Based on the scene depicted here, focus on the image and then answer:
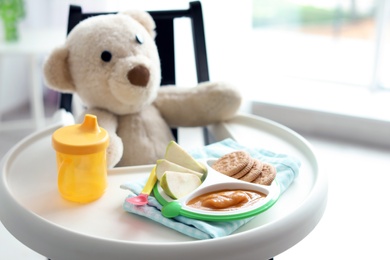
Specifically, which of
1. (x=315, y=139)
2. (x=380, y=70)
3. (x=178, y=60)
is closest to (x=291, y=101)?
(x=315, y=139)

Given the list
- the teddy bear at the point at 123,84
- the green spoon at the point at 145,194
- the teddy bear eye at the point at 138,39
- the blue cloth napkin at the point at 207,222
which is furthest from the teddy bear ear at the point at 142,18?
the green spoon at the point at 145,194

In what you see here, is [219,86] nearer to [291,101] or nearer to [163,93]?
[163,93]

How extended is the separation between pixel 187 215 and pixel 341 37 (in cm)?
239

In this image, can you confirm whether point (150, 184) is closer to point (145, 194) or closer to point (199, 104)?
point (145, 194)

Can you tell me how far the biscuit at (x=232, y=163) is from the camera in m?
0.87

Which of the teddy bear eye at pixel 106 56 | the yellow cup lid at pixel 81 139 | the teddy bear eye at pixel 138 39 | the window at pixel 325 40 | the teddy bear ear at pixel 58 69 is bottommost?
the window at pixel 325 40

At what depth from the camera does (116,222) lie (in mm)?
813

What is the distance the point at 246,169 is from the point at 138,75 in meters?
0.30

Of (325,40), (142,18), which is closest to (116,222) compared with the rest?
(142,18)

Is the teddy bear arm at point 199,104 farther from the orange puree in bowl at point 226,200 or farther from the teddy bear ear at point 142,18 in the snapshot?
the orange puree in bowl at point 226,200

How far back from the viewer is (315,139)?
2.08 meters

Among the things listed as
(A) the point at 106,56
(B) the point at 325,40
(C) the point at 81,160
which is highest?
(A) the point at 106,56

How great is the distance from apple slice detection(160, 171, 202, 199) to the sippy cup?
112mm

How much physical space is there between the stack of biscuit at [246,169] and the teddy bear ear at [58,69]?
38cm
